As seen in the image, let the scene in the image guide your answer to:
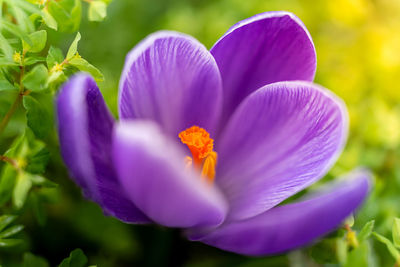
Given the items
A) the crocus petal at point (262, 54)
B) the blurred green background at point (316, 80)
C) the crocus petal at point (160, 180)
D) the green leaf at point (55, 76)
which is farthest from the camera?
the blurred green background at point (316, 80)

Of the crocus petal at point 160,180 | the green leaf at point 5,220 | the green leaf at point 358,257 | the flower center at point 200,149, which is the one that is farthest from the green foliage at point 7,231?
the green leaf at point 358,257

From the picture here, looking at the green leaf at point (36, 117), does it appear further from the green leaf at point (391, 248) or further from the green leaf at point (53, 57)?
the green leaf at point (391, 248)

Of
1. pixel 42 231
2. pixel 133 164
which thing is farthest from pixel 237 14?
pixel 133 164

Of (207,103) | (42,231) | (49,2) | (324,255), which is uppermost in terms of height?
(49,2)

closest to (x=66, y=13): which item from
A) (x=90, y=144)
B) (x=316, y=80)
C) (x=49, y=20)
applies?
(x=49, y=20)

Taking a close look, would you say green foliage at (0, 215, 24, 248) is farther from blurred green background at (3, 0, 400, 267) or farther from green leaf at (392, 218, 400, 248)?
green leaf at (392, 218, 400, 248)

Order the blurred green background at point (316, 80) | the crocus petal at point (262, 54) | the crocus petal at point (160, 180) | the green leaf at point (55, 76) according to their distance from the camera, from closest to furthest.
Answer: the crocus petal at point (160, 180) → the green leaf at point (55, 76) → the crocus petal at point (262, 54) → the blurred green background at point (316, 80)

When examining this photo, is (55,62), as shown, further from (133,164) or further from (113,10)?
(113,10)
